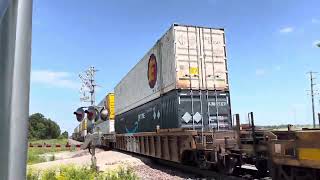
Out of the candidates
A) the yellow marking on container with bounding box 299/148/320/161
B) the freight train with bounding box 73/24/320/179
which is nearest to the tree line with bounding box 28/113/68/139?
the freight train with bounding box 73/24/320/179

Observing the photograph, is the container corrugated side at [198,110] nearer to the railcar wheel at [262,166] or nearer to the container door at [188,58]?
the container door at [188,58]

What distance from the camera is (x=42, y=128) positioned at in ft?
428

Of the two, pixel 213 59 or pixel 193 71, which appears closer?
pixel 193 71

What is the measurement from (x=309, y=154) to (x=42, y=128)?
13083 centimetres

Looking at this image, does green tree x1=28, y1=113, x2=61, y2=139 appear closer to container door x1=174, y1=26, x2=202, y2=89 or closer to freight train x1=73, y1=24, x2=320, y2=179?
freight train x1=73, y1=24, x2=320, y2=179

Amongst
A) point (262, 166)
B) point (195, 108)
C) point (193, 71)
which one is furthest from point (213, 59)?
point (262, 166)

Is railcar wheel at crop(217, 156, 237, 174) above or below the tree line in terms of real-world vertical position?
below

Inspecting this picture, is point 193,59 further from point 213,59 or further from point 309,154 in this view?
point 309,154

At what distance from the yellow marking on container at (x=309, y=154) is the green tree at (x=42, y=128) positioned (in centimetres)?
12448

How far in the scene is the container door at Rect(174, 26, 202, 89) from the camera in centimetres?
1320

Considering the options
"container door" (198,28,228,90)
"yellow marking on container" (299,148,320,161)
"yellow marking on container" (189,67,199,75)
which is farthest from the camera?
"container door" (198,28,228,90)

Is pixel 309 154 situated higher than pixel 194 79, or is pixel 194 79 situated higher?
pixel 194 79

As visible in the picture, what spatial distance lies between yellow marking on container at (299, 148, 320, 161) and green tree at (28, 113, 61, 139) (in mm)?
124480

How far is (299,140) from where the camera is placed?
6.97 meters
